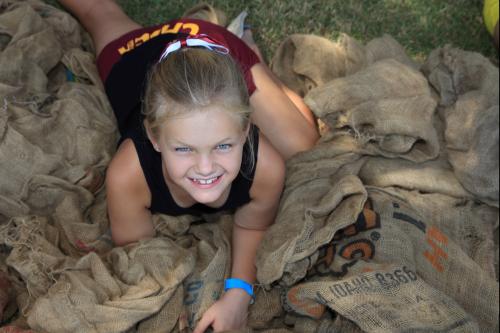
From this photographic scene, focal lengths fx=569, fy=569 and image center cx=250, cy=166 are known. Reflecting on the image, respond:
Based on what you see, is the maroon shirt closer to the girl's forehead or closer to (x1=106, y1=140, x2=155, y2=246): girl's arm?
(x1=106, y1=140, x2=155, y2=246): girl's arm

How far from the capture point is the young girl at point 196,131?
158 cm

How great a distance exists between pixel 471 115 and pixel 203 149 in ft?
3.95

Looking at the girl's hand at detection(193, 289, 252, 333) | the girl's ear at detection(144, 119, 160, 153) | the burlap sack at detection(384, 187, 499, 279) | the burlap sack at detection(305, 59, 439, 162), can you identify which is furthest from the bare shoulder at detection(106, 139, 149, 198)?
the burlap sack at detection(384, 187, 499, 279)

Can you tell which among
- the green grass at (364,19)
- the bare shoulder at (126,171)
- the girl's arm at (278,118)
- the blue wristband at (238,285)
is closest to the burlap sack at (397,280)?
the blue wristband at (238,285)

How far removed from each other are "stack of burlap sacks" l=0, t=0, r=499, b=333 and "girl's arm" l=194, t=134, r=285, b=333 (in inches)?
2.1

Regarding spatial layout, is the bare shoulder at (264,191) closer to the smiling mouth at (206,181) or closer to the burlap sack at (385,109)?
the smiling mouth at (206,181)

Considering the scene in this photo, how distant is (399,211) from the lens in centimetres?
201

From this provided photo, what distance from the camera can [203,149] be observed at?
159cm

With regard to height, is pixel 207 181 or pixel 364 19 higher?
pixel 364 19

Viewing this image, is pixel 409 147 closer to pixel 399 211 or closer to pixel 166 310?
pixel 399 211

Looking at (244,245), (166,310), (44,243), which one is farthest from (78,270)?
(244,245)

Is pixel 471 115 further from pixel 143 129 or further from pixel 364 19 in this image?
pixel 143 129

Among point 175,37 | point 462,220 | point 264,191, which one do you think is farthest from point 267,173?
point 462,220

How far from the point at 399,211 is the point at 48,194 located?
130 centimetres
